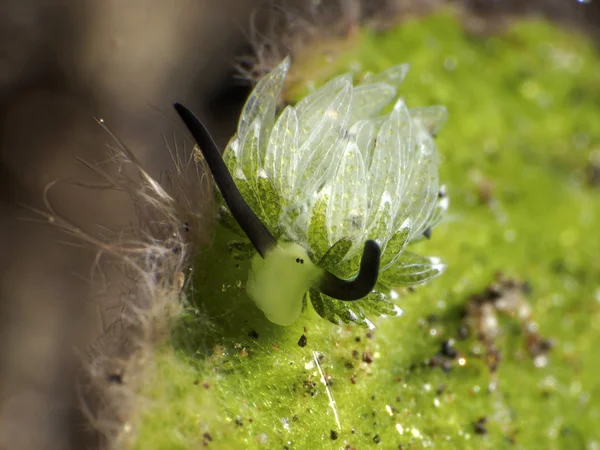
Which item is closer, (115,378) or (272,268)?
(272,268)

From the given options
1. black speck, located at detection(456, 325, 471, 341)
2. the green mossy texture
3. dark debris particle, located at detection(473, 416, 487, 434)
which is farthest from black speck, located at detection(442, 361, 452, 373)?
dark debris particle, located at detection(473, 416, 487, 434)

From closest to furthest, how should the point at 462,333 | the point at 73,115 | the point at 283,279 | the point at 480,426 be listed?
the point at 283,279 → the point at 480,426 → the point at 462,333 → the point at 73,115

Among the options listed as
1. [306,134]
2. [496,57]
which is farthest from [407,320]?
[496,57]

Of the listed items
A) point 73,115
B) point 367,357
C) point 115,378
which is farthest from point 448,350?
point 73,115

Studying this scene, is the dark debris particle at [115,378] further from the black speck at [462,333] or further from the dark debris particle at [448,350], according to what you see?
the black speck at [462,333]

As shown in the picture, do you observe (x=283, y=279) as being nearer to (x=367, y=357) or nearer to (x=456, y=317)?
(x=367, y=357)

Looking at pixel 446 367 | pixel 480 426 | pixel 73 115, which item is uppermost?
pixel 73 115
